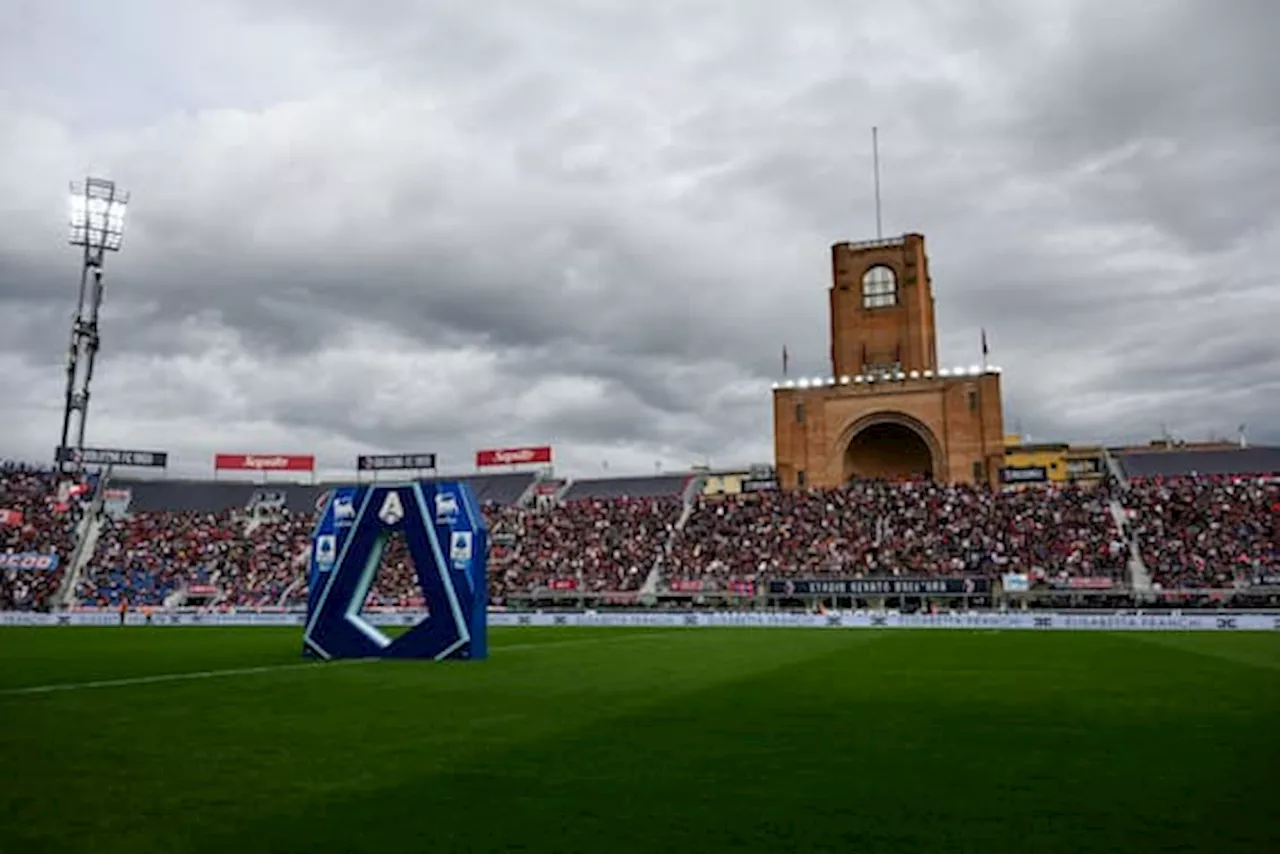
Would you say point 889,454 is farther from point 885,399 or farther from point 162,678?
point 162,678

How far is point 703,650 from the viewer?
29.2m

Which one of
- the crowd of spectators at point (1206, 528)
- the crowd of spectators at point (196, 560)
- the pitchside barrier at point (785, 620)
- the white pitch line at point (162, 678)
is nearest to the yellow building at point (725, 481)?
the pitchside barrier at point (785, 620)

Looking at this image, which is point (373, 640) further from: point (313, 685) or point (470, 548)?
point (313, 685)

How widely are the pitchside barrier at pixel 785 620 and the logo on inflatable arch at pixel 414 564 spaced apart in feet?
57.1

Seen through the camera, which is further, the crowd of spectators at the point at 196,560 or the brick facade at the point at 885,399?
the brick facade at the point at 885,399

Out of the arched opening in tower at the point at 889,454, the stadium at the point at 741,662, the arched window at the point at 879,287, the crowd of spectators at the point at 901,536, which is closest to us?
the stadium at the point at 741,662

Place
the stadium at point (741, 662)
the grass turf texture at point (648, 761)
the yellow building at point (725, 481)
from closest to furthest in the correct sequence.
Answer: the grass turf texture at point (648, 761) → the stadium at point (741, 662) → the yellow building at point (725, 481)

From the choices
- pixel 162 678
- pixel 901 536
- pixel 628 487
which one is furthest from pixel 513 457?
Result: pixel 162 678

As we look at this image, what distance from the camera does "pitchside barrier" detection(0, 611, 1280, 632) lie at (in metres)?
42.8

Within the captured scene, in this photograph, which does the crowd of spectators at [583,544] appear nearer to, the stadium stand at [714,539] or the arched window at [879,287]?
the stadium stand at [714,539]

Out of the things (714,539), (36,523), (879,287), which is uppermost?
(879,287)

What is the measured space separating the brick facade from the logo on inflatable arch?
45.5 m

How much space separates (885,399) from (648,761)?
59782 mm

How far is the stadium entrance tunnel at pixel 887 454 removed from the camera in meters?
70.1
